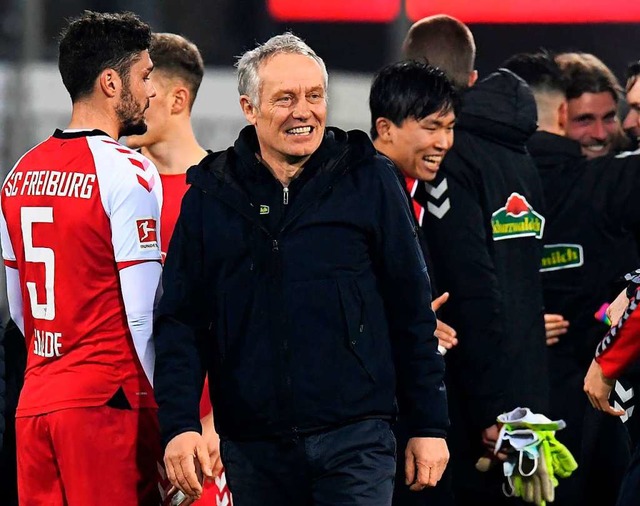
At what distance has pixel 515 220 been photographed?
5.32 metres

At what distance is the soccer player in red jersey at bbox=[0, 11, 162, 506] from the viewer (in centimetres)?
420

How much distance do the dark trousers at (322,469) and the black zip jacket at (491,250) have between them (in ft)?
4.21

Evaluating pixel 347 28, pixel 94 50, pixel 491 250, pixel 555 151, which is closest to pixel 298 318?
pixel 94 50

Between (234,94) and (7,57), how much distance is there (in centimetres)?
150

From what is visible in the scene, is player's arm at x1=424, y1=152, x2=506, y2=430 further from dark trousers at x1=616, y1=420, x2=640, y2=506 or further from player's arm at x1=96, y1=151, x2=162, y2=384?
player's arm at x1=96, y1=151, x2=162, y2=384

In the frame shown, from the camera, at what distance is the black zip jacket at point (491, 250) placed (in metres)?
5.13

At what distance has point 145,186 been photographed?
167 inches

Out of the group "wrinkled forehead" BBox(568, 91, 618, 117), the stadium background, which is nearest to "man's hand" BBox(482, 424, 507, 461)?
"wrinkled forehead" BBox(568, 91, 618, 117)

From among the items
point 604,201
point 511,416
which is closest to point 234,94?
point 604,201

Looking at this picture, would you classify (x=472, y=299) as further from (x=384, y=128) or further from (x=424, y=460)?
(x=424, y=460)

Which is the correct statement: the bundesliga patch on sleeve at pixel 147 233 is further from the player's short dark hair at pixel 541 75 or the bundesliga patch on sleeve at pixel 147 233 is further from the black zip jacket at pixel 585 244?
the player's short dark hair at pixel 541 75

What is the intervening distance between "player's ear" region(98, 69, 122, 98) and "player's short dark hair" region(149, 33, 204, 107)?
0.95m

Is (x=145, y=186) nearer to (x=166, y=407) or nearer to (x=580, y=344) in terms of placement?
(x=166, y=407)

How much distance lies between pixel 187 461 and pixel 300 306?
19.0 inches
